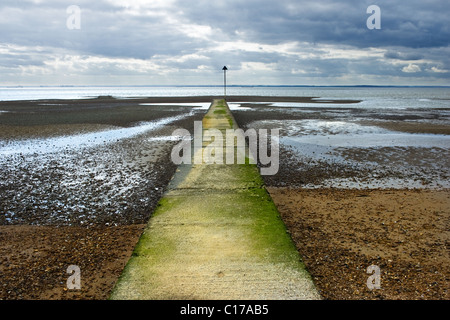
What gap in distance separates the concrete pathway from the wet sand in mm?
493

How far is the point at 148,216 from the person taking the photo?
6.24m

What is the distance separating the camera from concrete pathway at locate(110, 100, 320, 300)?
3324 millimetres

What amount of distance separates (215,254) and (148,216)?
2609 mm

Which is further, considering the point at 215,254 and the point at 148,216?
the point at 148,216

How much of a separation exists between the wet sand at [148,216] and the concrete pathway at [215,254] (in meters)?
0.49

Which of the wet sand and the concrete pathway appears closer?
the concrete pathway

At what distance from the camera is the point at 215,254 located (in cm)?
397

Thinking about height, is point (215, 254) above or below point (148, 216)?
above

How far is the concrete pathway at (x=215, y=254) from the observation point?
3.32m

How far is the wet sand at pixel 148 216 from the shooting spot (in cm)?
397

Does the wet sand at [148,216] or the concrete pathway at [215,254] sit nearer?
the concrete pathway at [215,254]

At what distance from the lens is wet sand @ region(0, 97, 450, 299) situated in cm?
397
